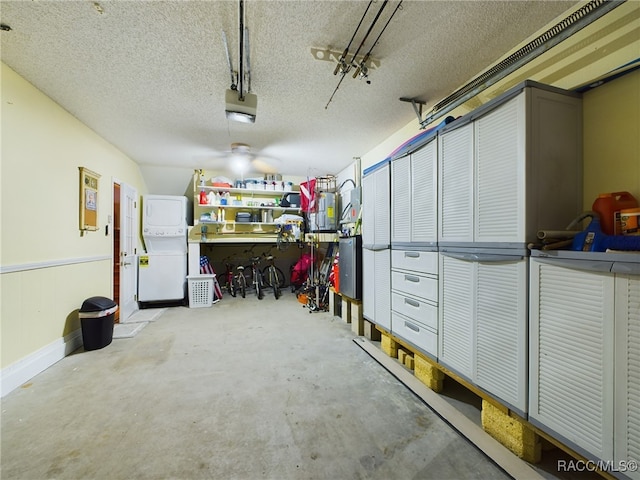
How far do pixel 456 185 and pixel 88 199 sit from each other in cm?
399

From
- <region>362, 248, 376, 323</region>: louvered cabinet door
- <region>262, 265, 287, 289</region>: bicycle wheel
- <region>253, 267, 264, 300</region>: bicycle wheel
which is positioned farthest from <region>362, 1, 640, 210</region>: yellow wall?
<region>262, 265, 287, 289</region>: bicycle wheel

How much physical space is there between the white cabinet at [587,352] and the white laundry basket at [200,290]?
15.0ft

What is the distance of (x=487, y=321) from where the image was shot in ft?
5.08

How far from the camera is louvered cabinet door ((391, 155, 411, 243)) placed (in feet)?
7.75

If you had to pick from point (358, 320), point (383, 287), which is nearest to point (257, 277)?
point (358, 320)

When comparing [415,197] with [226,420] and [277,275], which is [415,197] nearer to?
[226,420]

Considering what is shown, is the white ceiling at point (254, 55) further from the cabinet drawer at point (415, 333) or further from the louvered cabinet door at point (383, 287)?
the cabinet drawer at point (415, 333)

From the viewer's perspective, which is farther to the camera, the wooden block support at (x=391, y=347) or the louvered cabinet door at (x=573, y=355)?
Answer: the wooden block support at (x=391, y=347)

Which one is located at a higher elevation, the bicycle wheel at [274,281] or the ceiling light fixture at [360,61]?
the ceiling light fixture at [360,61]

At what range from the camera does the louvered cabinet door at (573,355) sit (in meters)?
1.06

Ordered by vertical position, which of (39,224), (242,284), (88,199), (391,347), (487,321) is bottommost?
(391,347)

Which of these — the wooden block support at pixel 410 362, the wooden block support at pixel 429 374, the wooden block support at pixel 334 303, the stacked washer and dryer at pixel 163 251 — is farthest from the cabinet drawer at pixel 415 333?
the stacked washer and dryer at pixel 163 251

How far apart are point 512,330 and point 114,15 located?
3061 millimetres

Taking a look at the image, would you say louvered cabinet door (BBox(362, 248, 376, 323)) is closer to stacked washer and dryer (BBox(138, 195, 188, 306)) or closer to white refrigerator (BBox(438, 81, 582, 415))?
white refrigerator (BBox(438, 81, 582, 415))
